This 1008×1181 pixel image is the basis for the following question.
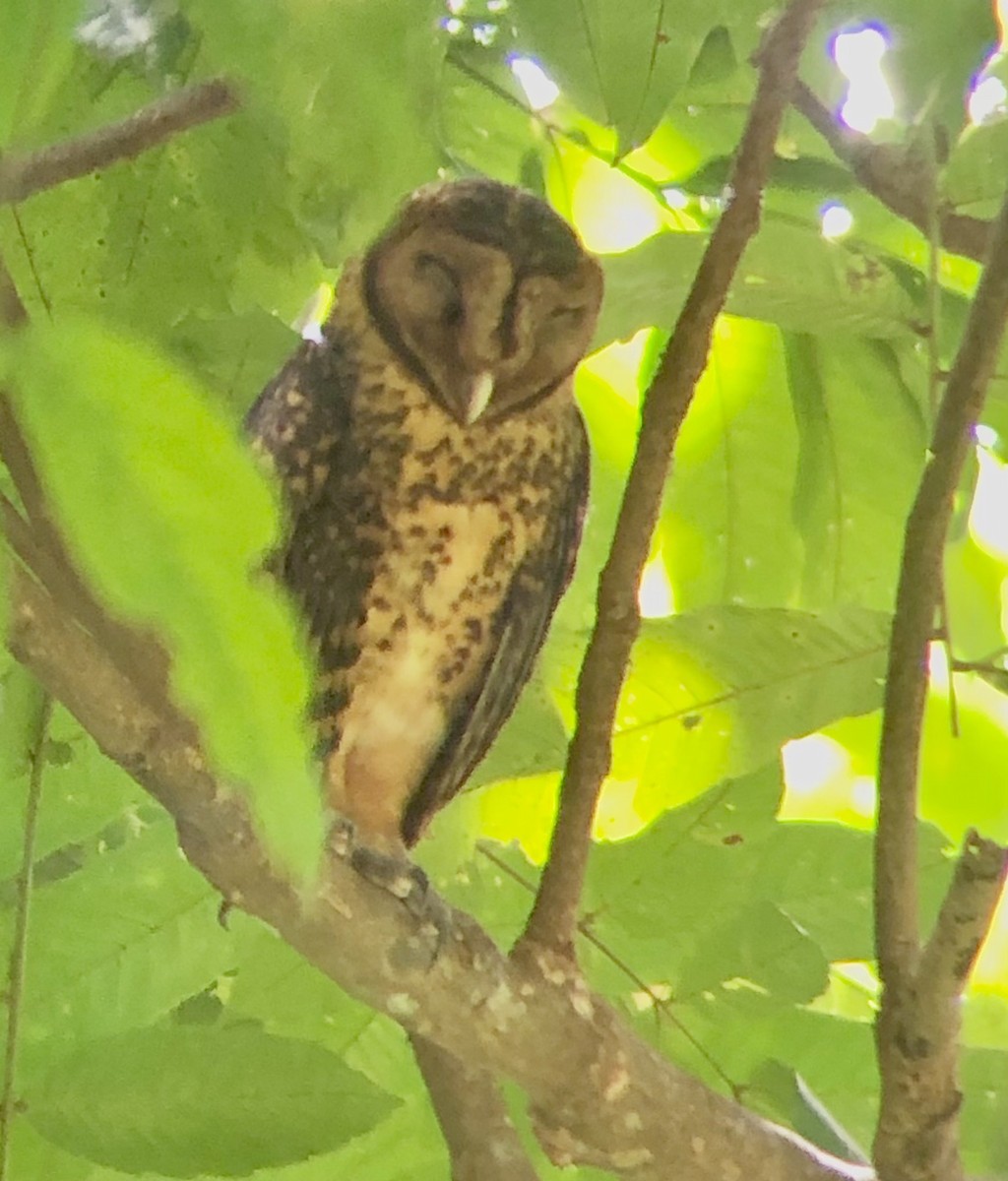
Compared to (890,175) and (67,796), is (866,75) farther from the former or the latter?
(67,796)

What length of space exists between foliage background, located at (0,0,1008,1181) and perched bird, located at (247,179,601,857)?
0.12 ft

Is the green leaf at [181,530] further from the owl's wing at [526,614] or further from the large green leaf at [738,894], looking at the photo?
the owl's wing at [526,614]

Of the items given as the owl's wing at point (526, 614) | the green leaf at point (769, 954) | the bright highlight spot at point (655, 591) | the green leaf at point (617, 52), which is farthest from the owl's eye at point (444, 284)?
the green leaf at point (769, 954)

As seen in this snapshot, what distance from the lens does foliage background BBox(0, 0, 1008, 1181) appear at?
1.92 feet

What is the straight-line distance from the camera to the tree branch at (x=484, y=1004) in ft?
1.75

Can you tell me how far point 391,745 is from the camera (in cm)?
108

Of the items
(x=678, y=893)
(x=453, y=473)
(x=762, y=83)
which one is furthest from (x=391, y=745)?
(x=762, y=83)

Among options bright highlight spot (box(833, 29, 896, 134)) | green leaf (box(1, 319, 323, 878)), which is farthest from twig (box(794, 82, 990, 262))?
green leaf (box(1, 319, 323, 878))

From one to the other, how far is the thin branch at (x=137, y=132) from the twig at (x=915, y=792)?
0.35 m

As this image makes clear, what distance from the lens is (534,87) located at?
0.87 m

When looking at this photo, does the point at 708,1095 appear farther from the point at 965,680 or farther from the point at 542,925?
the point at 965,680

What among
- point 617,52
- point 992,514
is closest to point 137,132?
point 617,52

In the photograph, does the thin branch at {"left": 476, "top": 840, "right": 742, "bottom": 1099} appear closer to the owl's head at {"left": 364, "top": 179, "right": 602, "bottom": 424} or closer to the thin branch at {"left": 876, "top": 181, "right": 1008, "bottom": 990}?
the thin branch at {"left": 876, "top": 181, "right": 1008, "bottom": 990}

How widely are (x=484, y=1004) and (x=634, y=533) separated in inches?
9.1
